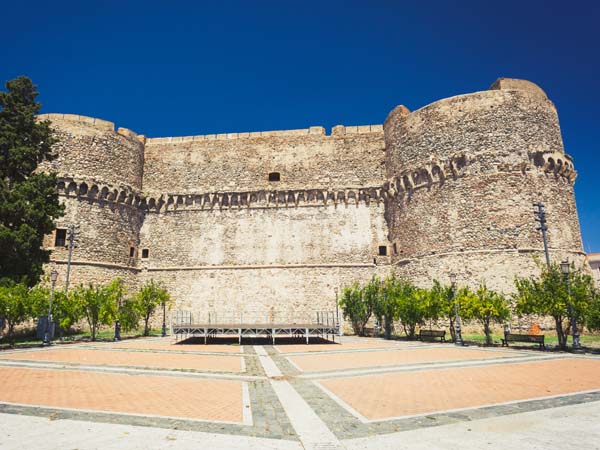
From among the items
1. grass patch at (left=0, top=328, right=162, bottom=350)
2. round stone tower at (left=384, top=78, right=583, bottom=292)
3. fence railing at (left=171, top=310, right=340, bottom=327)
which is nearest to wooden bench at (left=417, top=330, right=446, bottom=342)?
round stone tower at (left=384, top=78, right=583, bottom=292)

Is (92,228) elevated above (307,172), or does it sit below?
below

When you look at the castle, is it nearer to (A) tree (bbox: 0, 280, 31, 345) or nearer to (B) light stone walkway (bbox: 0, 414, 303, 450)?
(A) tree (bbox: 0, 280, 31, 345)

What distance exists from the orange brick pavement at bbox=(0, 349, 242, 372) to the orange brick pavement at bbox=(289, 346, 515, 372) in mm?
1936

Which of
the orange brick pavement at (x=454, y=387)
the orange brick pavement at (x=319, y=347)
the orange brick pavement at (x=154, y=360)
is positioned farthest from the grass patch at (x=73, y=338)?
the orange brick pavement at (x=454, y=387)

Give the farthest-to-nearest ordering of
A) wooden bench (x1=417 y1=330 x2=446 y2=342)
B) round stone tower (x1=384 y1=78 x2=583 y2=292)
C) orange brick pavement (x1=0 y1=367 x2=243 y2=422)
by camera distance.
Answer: round stone tower (x1=384 y1=78 x2=583 y2=292)
wooden bench (x1=417 y1=330 x2=446 y2=342)
orange brick pavement (x1=0 y1=367 x2=243 y2=422)

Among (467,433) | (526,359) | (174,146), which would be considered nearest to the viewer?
(467,433)

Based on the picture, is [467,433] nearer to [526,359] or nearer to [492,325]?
[526,359]

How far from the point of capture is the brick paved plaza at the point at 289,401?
427cm

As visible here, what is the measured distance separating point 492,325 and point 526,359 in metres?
9.53

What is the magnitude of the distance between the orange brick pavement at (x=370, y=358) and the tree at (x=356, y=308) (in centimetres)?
865

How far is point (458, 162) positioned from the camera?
69.1 feet

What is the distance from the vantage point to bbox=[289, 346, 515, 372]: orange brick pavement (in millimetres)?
9820

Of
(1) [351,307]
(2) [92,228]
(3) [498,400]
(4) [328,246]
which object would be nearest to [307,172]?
(4) [328,246]

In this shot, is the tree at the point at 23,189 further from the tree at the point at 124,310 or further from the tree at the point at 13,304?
the tree at the point at 124,310
